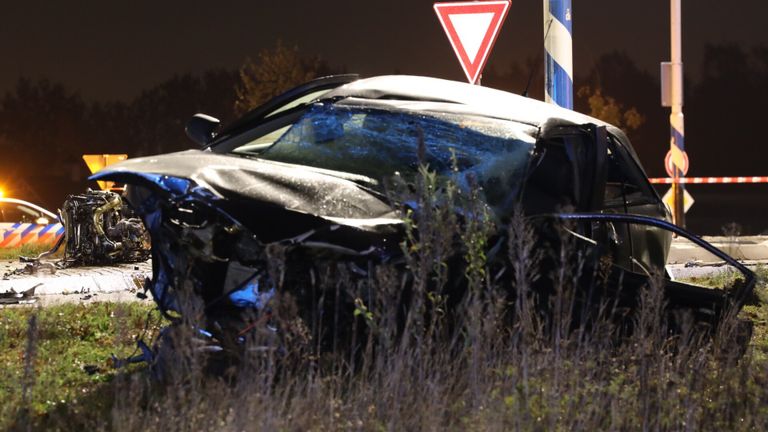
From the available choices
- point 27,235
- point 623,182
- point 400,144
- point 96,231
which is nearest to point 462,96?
point 400,144

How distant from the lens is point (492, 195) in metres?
5.30

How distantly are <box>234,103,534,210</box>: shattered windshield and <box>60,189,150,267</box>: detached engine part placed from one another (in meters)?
6.63

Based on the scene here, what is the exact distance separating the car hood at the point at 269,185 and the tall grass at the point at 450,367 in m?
0.24

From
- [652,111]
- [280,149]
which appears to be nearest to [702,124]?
[652,111]

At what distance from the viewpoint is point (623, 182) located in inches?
262

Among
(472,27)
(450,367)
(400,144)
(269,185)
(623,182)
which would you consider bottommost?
(450,367)

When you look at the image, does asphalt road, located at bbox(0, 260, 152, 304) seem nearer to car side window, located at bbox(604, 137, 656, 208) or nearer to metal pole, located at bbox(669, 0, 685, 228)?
car side window, located at bbox(604, 137, 656, 208)

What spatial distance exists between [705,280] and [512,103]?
4.92 m

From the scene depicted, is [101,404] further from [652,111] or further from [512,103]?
[652,111]

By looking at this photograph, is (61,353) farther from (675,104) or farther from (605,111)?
(605,111)

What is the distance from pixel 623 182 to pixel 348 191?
2.27 m

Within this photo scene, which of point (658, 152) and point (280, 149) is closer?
point (280, 149)

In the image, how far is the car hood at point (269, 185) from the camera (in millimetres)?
4863

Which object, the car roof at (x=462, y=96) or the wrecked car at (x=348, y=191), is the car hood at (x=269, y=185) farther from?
the car roof at (x=462, y=96)
